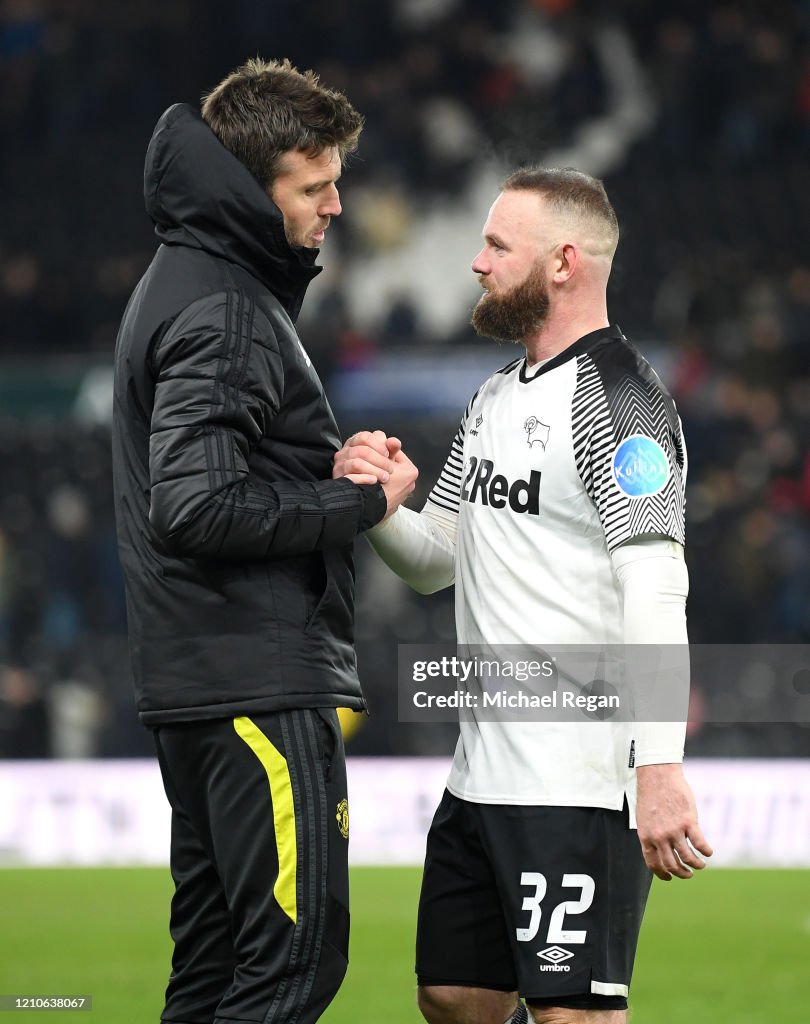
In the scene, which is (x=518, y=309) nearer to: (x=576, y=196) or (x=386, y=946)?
(x=576, y=196)

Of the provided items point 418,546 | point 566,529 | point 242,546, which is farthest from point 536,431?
point 242,546

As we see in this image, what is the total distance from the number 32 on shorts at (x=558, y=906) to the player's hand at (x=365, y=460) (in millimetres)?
928

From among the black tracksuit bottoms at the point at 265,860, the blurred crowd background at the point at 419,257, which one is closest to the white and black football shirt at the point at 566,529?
the black tracksuit bottoms at the point at 265,860

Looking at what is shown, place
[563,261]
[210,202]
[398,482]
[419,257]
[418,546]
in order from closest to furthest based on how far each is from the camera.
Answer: [210,202]
[398,482]
[563,261]
[418,546]
[419,257]

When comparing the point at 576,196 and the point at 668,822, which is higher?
the point at 576,196

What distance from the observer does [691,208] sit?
13.8 metres

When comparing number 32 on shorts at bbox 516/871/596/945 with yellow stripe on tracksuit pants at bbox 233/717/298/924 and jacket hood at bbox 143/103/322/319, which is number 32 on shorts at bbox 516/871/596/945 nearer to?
yellow stripe on tracksuit pants at bbox 233/717/298/924

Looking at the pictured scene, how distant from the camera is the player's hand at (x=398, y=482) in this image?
3.38 metres

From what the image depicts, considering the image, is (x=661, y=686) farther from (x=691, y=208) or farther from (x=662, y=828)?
(x=691, y=208)

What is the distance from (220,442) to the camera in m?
2.98

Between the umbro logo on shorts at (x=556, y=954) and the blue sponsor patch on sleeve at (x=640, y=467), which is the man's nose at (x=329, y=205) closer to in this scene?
the blue sponsor patch on sleeve at (x=640, y=467)

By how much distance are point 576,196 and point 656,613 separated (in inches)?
40.1

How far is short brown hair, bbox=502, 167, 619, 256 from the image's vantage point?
11.6 feet

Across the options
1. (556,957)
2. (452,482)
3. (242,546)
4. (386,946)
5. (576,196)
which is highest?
(576,196)
